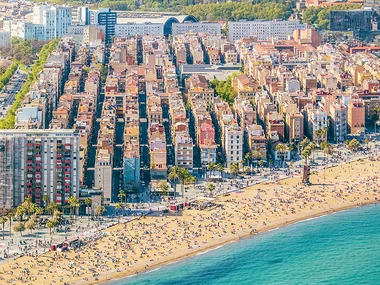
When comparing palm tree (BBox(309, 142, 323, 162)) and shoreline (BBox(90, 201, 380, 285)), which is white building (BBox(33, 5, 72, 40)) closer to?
palm tree (BBox(309, 142, 323, 162))

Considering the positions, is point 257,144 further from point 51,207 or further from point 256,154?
point 51,207

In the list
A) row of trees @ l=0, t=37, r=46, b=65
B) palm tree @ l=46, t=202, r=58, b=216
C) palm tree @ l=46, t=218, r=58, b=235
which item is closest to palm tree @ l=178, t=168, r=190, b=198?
palm tree @ l=46, t=202, r=58, b=216

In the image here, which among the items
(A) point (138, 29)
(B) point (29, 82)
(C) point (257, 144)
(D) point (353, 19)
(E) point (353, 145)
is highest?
(D) point (353, 19)

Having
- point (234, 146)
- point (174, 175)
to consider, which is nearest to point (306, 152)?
point (234, 146)

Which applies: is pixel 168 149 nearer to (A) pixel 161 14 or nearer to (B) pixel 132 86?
(B) pixel 132 86

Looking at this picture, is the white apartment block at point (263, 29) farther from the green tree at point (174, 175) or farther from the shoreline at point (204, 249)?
the shoreline at point (204, 249)

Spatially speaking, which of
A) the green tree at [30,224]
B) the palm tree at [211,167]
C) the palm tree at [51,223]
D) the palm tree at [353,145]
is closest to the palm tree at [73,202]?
the palm tree at [51,223]

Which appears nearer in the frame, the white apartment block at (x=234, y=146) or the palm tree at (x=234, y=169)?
the palm tree at (x=234, y=169)
